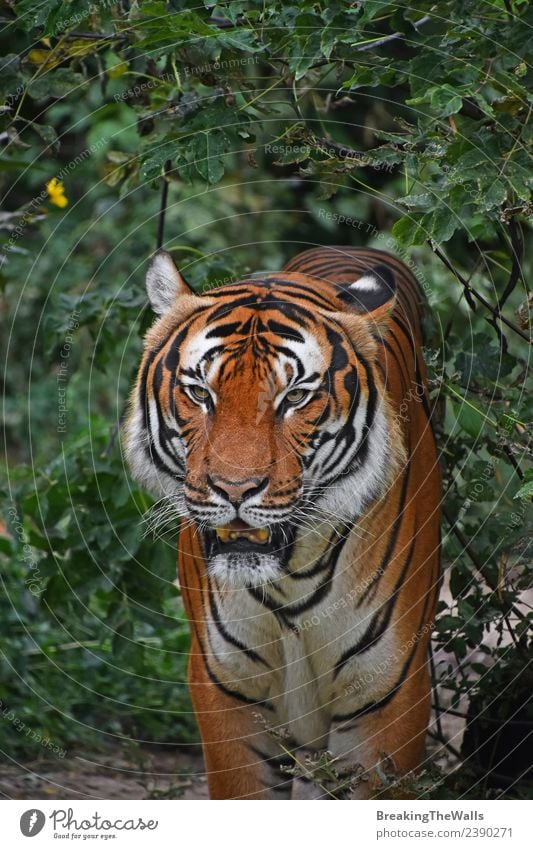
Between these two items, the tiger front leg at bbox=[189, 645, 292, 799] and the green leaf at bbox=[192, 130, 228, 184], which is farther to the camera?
the tiger front leg at bbox=[189, 645, 292, 799]

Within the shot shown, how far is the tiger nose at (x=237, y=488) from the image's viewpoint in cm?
267

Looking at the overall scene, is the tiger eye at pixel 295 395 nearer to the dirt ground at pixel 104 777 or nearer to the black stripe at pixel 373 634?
the black stripe at pixel 373 634

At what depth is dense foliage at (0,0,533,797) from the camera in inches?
113

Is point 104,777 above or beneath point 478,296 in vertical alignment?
beneath

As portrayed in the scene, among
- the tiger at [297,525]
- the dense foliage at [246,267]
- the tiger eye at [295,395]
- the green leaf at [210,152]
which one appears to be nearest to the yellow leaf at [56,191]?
the dense foliage at [246,267]

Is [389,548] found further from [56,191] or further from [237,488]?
[56,191]

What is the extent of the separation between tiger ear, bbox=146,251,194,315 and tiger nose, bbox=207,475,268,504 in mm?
608

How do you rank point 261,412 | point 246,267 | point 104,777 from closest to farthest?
1. point 261,412
2. point 104,777
3. point 246,267

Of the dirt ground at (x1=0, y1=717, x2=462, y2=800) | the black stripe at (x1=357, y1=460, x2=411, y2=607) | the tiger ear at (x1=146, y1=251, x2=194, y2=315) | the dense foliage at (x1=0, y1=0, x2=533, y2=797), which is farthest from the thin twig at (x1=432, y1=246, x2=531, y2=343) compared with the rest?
the dirt ground at (x1=0, y1=717, x2=462, y2=800)

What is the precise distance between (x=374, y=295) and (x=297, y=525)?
0.71 meters

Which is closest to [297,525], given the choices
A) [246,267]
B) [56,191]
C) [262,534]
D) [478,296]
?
[262,534]

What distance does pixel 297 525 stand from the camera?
9.33 feet

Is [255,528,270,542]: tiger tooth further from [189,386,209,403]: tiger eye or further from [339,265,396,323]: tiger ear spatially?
[339,265,396,323]: tiger ear
